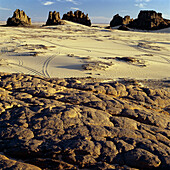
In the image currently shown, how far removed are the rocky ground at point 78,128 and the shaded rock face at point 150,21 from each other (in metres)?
50.3

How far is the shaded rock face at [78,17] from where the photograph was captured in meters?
61.9

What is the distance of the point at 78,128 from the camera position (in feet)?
9.54

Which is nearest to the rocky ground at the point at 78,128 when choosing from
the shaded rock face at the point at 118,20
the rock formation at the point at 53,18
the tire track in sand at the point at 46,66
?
the tire track in sand at the point at 46,66

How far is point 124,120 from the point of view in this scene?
3.32 metres

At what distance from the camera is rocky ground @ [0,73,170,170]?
2.43 m

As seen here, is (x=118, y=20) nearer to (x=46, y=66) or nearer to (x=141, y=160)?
(x=46, y=66)

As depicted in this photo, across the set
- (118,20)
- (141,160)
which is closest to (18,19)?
(118,20)

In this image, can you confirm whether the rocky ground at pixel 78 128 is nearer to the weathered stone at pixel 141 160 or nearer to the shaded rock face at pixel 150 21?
the weathered stone at pixel 141 160

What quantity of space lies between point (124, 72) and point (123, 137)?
811 cm

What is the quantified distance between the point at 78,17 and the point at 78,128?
65.3 m

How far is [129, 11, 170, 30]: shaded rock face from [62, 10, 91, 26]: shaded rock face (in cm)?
2020

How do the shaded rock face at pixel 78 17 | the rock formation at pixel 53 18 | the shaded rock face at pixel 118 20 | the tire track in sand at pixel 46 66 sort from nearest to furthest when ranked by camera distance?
the tire track in sand at pixel 46 66, the rock formation at pixel 53 18, the shaded rock face at pixel 118 20, the shaded rock face at pixel 78 17

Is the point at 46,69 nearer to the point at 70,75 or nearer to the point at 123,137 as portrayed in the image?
the point at 70,75

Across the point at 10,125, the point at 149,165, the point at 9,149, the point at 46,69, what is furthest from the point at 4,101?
the point at 46,69
